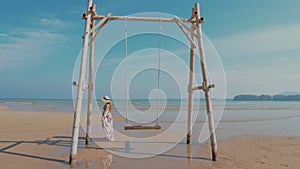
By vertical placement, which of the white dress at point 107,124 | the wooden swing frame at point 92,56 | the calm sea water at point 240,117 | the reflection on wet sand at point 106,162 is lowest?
the reflection on wet sand at point 106,162

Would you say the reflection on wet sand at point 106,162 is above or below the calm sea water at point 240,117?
below

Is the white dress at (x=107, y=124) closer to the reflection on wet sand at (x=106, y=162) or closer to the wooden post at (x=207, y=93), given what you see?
the reflection on wet sand at (x=106, y=162)

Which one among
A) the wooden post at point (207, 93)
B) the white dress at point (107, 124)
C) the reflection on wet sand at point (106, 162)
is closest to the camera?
the reflection on wet sand at point (106, 162)

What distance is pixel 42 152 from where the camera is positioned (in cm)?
610

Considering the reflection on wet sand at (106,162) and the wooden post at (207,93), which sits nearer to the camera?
the reflection on wet sand at (106,162)

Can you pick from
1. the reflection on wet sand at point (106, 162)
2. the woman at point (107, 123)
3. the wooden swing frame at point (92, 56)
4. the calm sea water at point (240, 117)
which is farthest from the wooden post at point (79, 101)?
the calm sea water at point (240, 117)

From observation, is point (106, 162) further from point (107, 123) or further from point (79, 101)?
point (107, 123)

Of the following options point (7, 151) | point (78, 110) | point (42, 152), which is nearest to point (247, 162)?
point (78, 110)

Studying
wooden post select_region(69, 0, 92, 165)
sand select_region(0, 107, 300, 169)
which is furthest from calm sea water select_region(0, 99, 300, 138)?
wooden post select_region(69, 0, 92, 165)

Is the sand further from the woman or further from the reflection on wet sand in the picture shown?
the woman

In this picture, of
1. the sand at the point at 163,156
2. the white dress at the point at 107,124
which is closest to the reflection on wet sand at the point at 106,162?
the sand at the point at 163,156

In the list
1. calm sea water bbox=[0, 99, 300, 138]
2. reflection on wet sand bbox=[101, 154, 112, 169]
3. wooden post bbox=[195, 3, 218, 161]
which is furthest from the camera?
calm sea water bbox=[0, 99, 300, 138]

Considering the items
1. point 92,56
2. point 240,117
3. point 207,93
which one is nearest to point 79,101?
point 92,56

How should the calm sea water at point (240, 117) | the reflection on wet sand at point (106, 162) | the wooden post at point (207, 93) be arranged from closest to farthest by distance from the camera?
the reflection on wet sand at point (106, 162)
the wooden post at point (207, 93)
the calm sea water at point (240, 117)
